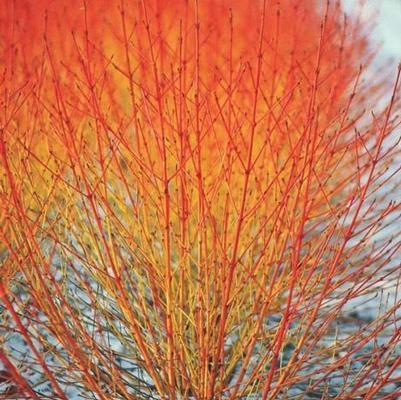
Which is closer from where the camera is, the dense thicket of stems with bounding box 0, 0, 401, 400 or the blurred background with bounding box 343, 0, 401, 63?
the dense thicket of stems with bounding box 0, 0, 401, 400

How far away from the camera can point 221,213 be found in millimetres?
3326

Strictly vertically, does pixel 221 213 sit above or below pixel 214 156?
below

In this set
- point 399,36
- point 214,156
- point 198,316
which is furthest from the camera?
point 399,36

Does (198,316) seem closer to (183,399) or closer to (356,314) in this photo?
(183,399)

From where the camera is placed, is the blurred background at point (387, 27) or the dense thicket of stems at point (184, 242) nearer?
the dense thicket of stems at point (184, 242)

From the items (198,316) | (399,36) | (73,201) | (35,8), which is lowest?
(198,316)

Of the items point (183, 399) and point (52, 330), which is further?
point (183, 399)

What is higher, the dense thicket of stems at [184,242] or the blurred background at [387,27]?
the blurred background at [387,27]

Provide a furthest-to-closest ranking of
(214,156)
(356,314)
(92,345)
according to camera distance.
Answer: (356,314), (214,156), (92,345)

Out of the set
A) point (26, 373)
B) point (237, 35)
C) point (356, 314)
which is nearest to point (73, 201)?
point (26, 373)

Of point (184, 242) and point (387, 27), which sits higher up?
point (387, 27)

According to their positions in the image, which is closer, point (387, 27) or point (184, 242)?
point (184, 242)

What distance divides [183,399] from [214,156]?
1.73 m

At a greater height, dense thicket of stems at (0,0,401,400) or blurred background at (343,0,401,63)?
blurred background at (343,0,401,63)
